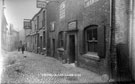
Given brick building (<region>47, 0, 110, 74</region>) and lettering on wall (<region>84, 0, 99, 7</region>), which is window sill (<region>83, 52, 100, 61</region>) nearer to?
brick building (<region>47, 0, 110, 74</region>)

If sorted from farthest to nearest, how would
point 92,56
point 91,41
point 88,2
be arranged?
point 88,2, point 91,41, point 92,56

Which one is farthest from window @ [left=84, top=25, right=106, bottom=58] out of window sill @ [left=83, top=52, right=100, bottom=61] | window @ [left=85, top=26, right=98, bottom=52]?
window sill @ [left=83, top=52, right=100, bottom=61]

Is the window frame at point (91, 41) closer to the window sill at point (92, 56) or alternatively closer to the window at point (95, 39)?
the window at point (95, 39)

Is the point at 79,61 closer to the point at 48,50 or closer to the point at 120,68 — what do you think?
the point at 120,68

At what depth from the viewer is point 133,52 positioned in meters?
5.18

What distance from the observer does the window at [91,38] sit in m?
6.66

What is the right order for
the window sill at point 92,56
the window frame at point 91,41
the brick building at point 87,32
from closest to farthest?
the brick building at point 87,32, the window sill at point 92,56, the window frame at point 91,41

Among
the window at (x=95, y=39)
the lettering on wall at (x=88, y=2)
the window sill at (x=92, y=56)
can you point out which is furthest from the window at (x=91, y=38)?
the lettering on wall at (x=88, y=2)

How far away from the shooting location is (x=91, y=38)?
7020 mm

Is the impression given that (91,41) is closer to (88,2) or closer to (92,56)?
(92,56)

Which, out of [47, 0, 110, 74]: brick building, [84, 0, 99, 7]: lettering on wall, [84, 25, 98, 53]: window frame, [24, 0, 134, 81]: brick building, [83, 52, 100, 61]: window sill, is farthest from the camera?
[84, 0, 99, 7]: lettering on wall

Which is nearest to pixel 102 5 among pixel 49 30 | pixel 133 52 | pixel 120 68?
pixel 133 52

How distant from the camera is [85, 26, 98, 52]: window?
666 centimetres

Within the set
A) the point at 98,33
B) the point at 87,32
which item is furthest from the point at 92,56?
the point at 87,32
